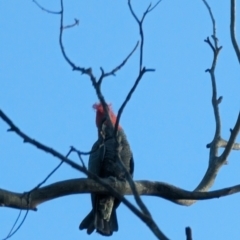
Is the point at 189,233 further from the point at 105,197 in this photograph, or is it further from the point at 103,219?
the point at 103,219

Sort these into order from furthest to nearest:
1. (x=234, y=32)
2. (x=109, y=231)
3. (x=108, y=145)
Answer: (x=108, y=145) < (x=109, y=231) < (x=234, y=32)

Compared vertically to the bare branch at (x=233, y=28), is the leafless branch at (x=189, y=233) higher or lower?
lower

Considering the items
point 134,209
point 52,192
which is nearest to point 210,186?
point 52,192

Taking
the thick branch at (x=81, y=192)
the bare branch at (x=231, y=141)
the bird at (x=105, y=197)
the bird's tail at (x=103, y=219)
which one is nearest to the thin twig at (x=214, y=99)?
the bare branch at (x=231, y=141)

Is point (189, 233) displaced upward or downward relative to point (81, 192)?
downward

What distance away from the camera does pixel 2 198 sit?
441 centimetres

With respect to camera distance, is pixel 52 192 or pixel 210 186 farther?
pixel 210 186

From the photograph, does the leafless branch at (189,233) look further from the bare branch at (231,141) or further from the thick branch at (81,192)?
the bare branch at (231,141)

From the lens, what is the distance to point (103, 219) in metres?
7.09

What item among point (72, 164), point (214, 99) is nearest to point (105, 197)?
point (214, 99)

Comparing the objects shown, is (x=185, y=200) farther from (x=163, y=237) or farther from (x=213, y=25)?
(x=163, y=237)

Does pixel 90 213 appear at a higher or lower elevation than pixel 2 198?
higher

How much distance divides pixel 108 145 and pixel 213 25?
2.97 metres

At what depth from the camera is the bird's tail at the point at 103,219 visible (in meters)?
6.86
